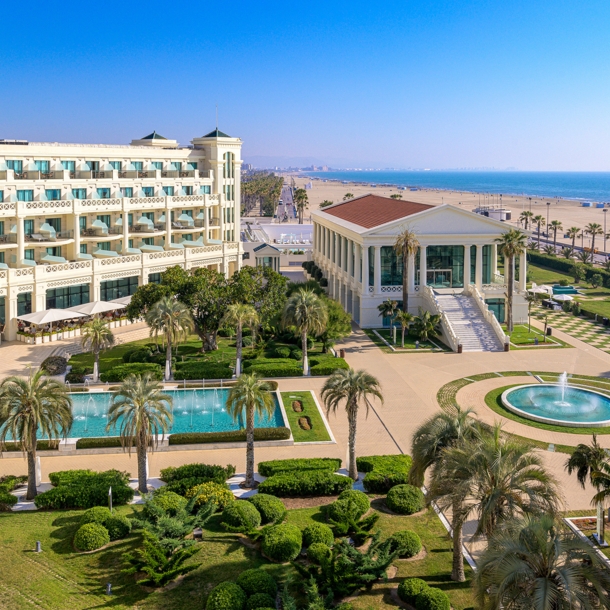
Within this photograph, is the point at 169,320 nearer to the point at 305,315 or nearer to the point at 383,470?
the point at 305,315

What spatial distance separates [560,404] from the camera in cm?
4669

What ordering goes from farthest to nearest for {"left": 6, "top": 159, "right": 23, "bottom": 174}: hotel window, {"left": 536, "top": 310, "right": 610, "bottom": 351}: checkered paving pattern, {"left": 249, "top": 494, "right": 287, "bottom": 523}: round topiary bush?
{"left": 6, "top": 159, "right": 23, "bottom": 174}: hotel window < {"left": 536, "top": 310, "right": 610, "bottom": 351}: checkered paving pattern < {"left": 249, "top": 494, "right": 287, "bottom": 523}: round topiary bush

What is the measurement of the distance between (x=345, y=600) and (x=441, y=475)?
5215 mm

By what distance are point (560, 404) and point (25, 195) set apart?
47.7 m

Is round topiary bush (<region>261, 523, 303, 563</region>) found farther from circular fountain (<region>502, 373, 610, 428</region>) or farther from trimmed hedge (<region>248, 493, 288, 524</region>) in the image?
circular fountain (<region>502, 373, 610, 428</region>)

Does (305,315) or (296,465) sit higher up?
(305,315)

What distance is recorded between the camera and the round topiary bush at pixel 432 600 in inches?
928

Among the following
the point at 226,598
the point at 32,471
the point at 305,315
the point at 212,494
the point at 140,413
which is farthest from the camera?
the point at 305,315

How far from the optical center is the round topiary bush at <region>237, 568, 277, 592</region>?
2433 centimetres

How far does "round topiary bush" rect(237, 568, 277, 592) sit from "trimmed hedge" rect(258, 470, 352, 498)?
7826mm

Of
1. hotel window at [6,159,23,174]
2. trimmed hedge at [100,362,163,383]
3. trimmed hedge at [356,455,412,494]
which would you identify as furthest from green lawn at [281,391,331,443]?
hotel window at [6,159,23,174]

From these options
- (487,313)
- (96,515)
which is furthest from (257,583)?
(487,313)

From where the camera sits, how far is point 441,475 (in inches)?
966

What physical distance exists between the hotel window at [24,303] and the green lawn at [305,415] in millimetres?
26343
